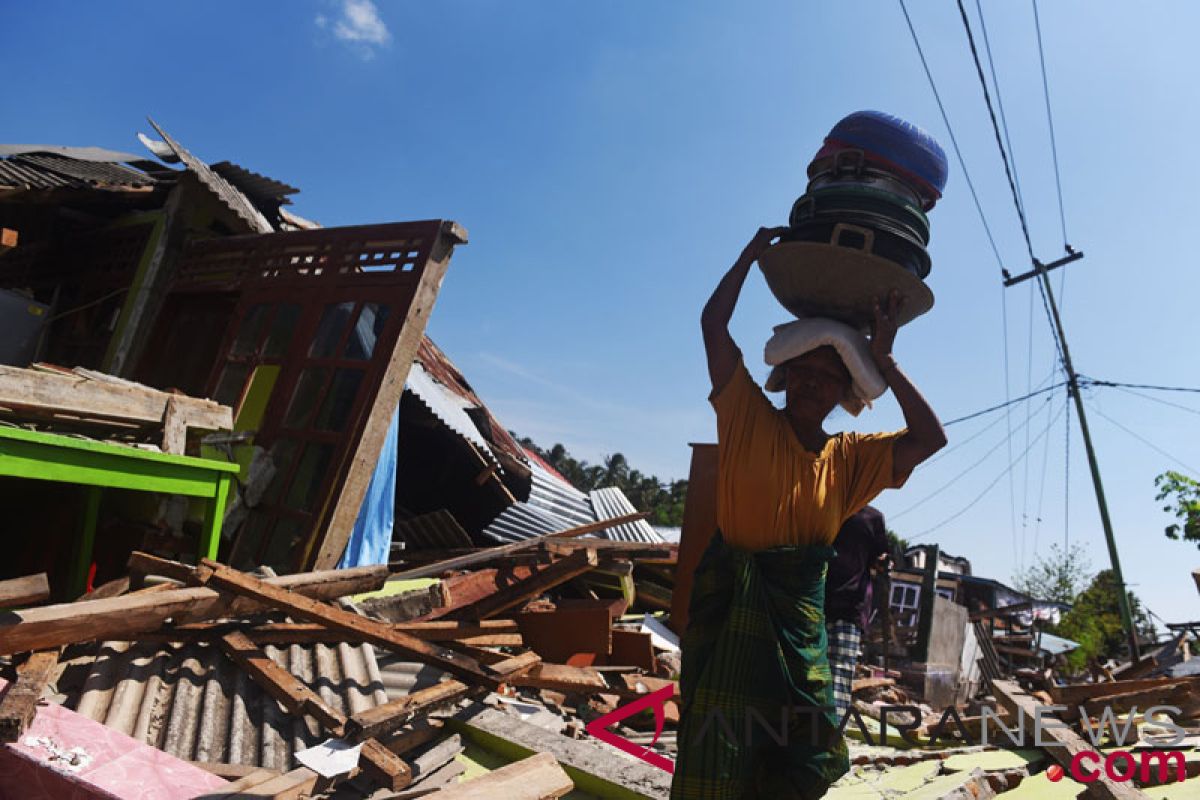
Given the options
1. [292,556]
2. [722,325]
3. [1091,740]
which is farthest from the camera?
[292,556]

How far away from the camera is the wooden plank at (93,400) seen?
12.3ft

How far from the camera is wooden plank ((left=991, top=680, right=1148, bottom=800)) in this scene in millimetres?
2828

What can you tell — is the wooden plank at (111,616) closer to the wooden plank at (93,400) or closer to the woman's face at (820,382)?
the wooden plank at (93,400)

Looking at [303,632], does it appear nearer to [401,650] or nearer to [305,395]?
[401,650]

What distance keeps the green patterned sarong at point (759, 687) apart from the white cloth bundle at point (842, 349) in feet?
1.66

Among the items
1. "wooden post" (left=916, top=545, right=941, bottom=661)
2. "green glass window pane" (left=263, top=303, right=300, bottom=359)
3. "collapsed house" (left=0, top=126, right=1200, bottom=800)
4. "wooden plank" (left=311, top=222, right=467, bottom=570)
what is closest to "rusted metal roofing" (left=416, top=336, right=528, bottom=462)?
"collapsed house" (left=0, top=126, right=1200, bottom=800)

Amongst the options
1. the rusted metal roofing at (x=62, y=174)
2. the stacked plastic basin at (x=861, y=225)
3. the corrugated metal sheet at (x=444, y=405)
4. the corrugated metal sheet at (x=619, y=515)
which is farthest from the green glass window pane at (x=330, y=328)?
the stacked plastic basin at (x=861, y=225)

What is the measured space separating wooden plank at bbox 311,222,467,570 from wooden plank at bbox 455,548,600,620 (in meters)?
1.11

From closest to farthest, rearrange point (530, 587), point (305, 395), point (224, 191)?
point (530, 587)
point (305, 395)
point (224, 191)

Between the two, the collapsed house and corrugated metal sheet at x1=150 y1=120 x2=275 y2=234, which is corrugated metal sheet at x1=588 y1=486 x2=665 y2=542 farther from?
corrugated metal sheet at x1=150 y1=120 x2=275 y2=234

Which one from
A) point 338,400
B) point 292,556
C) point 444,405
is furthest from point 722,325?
point 444,405

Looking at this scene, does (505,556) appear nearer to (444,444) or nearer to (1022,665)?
(444,444)

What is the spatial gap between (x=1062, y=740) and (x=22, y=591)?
4.80 m

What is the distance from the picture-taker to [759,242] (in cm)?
248
